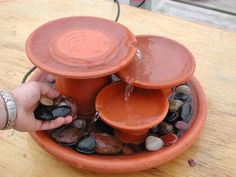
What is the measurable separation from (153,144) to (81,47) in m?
0.20

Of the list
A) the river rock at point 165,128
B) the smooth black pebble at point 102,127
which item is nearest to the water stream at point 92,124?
the smooth black pebble at point 102,127

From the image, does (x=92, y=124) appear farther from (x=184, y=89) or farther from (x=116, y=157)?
(x=184, y=89)

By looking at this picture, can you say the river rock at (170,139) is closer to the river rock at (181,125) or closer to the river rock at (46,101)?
the river rock at (181,125)

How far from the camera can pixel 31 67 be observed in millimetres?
800

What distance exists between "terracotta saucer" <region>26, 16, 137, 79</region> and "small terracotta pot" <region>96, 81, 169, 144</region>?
0.07 meters

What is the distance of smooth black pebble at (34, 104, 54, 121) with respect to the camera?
0.57m

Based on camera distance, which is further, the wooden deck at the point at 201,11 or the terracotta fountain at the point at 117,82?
the wooden deck at the point at 201,11

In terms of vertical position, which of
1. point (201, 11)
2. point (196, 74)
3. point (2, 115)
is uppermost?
point (2, 115)

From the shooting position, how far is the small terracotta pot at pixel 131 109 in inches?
21.5

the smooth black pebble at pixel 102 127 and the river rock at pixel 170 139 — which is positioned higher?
the river rock at pixel 170 139

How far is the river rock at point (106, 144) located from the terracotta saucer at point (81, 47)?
0.11 meters

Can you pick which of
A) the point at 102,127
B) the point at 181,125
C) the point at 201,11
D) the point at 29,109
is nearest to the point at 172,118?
the point at 181,125

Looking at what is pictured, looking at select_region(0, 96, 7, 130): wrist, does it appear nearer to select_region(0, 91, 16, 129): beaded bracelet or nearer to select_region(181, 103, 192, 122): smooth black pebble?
select_region(0, 91, 16, 129): beaded bracelet

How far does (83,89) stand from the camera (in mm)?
596
